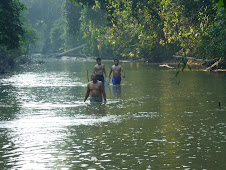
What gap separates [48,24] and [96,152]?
12014 cm

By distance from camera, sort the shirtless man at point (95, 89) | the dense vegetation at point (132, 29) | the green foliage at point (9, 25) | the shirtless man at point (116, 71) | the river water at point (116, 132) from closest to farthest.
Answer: the river water at point (116, 132), the shirtless man at point (95, 89), the shirtless man at point (116, 71), the green foliage at point (9, 25), the dense vegetation at point (132, 29)

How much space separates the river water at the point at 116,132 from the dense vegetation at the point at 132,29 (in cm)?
442

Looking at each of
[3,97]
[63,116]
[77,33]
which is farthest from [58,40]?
[63,116]

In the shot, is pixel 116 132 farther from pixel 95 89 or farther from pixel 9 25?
pixel 9 25

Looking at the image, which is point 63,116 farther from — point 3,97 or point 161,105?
point 3,97

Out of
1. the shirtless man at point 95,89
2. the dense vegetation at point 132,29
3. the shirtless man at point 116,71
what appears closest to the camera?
the shirtless man at point 95,89

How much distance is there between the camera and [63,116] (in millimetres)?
16406

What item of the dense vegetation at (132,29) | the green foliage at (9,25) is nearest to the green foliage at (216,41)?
the dense vegetation at (132,29)

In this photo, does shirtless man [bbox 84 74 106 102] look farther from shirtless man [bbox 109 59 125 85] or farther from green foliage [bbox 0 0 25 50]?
green foliage [bbox 0 0 25 50]

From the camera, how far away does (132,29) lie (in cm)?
5956

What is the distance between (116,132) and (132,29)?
1852 inches

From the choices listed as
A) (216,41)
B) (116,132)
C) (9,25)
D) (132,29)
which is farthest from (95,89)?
(132,29)

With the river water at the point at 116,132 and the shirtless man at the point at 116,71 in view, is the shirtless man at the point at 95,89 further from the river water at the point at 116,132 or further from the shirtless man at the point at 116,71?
the shirtless man at the point at 116,71

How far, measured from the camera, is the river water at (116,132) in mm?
10109
